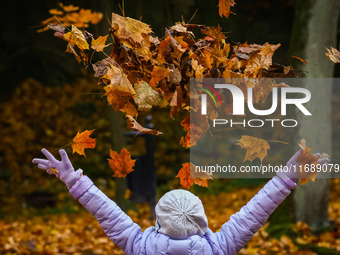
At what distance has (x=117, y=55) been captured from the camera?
270 centimetres

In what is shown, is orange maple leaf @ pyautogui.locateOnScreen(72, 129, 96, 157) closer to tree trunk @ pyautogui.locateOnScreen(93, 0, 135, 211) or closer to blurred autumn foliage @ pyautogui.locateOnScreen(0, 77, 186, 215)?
tree trunk @ pyautogui.locateOnScreen(93, 0, 135, 211)

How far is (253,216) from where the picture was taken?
2.47 metres

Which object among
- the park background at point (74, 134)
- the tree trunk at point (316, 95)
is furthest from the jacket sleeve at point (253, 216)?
the tree trunk at point (316, 95)

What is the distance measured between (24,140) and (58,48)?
256 cm

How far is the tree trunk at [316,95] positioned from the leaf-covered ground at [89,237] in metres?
0.21

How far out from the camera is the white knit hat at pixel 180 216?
88.9 inches

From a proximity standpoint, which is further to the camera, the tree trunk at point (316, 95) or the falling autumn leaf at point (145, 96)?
the tree trunk at point (316, 95)

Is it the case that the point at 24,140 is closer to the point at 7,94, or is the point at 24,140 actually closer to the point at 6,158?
the point at 6,158

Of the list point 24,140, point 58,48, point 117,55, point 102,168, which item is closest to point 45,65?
point 58,48

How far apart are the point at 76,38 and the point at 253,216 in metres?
1.44

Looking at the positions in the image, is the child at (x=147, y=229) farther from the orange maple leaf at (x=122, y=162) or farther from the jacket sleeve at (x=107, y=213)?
the orange maple leaf at (x=122, y=162)

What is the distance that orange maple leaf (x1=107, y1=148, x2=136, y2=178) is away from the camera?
9.37 ft

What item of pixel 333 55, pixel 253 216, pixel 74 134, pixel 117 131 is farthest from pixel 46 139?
pixel 253 216

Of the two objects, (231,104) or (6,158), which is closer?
(231,104)
